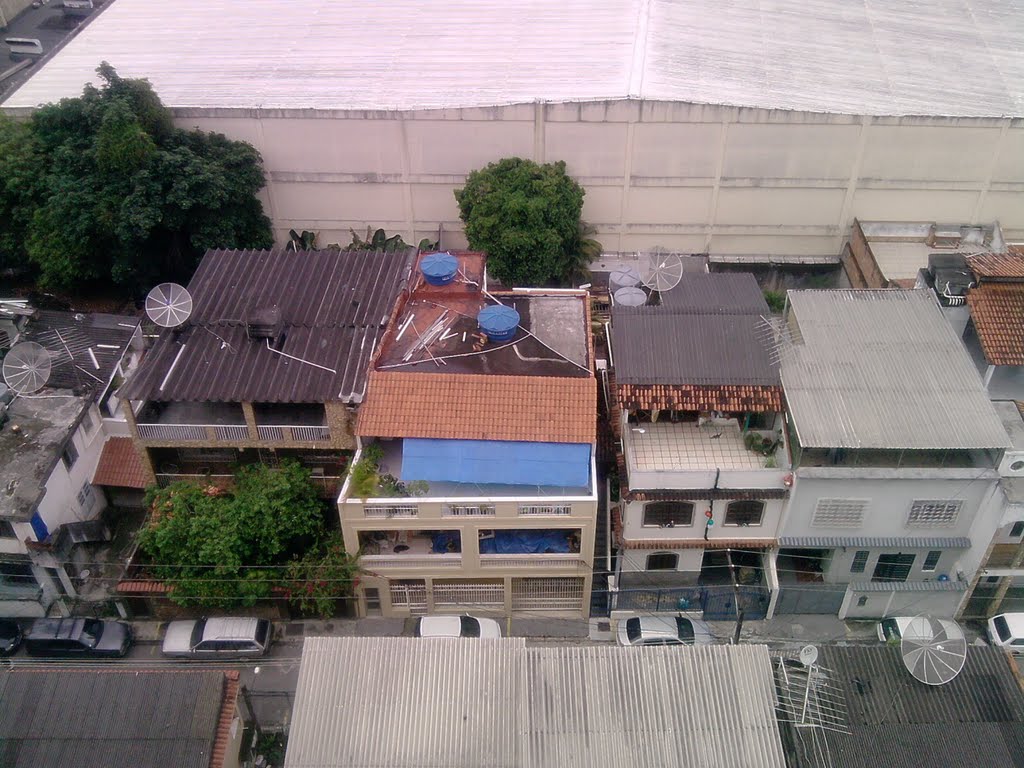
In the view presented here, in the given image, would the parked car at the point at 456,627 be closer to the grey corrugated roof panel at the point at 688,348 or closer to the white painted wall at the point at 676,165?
the grey corrugated roof panel at the point at 688,348

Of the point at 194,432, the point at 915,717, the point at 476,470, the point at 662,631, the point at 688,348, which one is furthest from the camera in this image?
the point at 688,348

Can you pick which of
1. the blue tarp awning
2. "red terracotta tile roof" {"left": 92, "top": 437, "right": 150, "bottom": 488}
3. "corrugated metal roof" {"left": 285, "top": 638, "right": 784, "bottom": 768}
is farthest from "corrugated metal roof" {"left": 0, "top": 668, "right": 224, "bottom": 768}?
"red terracotta tile roof" {"left": 92, "top": 437, "right": 150, "bottom": 488}

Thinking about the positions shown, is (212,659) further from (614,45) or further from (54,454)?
(614,45)

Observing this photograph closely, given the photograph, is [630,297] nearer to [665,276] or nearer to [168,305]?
[665,276]

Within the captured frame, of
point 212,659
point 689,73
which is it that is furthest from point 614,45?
point 212,659

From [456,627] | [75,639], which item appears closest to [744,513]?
[456,627]

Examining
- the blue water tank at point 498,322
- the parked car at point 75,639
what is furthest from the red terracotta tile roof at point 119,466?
the blue water tank at point 498,322
